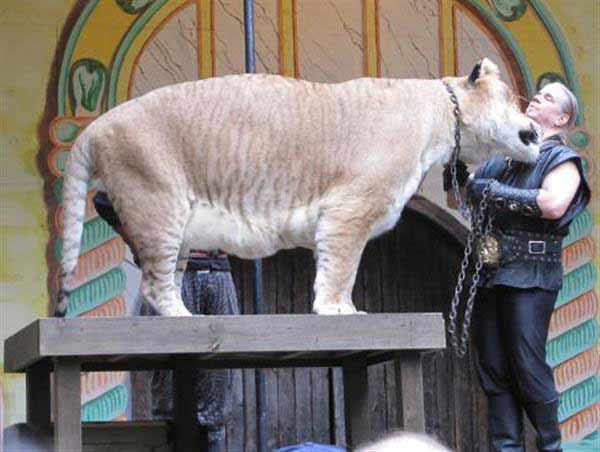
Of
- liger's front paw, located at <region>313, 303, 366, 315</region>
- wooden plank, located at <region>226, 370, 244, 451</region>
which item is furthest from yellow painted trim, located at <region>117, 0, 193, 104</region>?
liger's front paw, located at <region>313, 303, 366, 315</region>

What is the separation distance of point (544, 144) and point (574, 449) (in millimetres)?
2779

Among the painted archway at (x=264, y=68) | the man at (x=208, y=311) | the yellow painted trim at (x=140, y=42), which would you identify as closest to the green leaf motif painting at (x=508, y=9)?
the painted archway at (x=264, y=68)

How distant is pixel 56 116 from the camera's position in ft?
22.8

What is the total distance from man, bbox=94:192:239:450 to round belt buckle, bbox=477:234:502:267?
1.17 metres

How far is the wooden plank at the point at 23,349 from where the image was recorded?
12.9 feet

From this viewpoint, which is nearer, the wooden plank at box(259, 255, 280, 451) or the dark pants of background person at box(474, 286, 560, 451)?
the dark pants of background person at box(474, 286, 560, 451)

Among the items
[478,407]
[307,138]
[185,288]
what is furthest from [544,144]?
[478,407]

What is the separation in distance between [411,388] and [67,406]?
3.03 feet

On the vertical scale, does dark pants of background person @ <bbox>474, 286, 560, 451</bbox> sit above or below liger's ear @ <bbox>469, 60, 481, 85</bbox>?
below

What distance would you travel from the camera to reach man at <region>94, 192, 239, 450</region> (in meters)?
5.83

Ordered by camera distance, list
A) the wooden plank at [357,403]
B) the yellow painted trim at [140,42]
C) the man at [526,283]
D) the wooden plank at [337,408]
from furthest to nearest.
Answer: the wooden plank at [337,408]
the yellow painted trim at [140,42]
the man at [526,283]
the wooden plank at [357,403]

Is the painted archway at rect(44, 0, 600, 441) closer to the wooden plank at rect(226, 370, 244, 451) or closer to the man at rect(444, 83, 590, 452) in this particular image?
the wooden plank at rect(226, 370, 244, 451)

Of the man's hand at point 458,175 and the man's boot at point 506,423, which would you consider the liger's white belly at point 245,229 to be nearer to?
the man's hand at point 458,175

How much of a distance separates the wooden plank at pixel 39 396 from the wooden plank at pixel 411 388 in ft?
3.30
